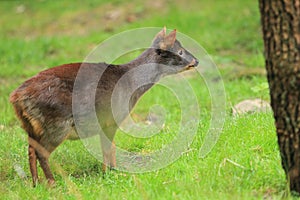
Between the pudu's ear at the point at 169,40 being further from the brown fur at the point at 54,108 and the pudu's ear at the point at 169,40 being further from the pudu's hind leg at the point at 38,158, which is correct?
the pudu's hind leg at the point at 38,158

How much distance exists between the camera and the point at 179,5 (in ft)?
41.1

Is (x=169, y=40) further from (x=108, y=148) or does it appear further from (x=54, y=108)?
(x=54, y=108)

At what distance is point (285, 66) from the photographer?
4062 millimetres

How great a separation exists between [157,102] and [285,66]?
4.26 m

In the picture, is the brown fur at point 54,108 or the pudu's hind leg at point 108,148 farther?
the pudu's hind leg at point 108,148

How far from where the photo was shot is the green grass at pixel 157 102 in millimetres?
4666

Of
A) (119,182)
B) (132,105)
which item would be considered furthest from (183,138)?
(119,182)

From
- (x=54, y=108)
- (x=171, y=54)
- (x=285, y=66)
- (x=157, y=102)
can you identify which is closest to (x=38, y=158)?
(x=54, y=108)

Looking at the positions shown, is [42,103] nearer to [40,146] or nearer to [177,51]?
[40,146]

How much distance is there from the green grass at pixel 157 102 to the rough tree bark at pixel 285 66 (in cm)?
41

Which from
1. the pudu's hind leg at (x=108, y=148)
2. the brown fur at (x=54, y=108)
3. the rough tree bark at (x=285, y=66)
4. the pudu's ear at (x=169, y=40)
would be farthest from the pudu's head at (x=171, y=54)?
the rough tree bark at (x=285, y=66)

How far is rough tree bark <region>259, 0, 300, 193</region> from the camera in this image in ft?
13.2

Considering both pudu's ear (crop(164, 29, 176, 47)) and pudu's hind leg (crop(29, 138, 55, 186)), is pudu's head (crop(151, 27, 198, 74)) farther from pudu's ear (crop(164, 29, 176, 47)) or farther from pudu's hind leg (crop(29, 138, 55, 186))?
pudu's hind leg (crop(29, 138, 55, 186))

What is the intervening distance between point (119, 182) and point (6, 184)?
100cm
